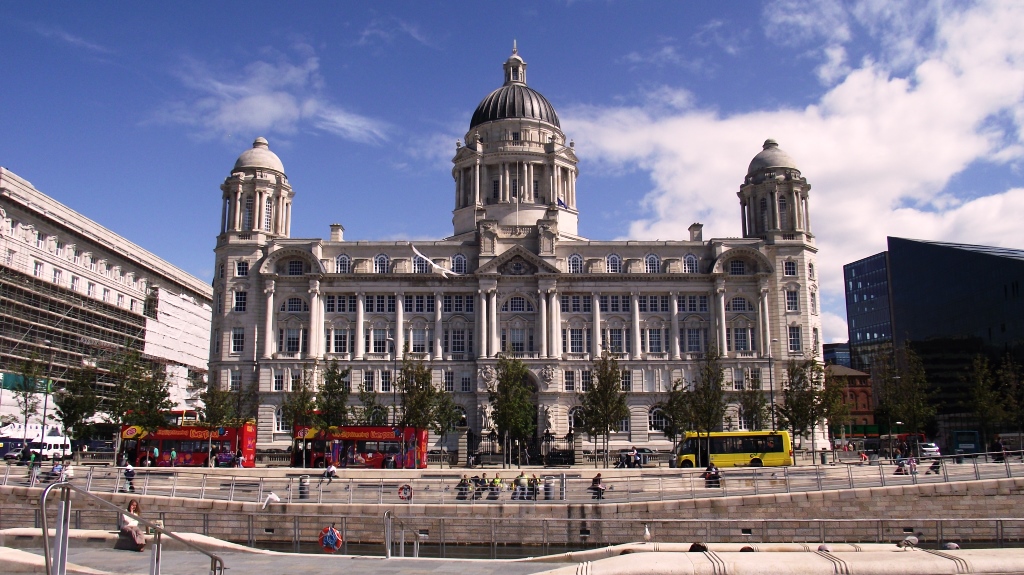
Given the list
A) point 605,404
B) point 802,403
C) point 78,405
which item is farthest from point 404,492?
point 802,403

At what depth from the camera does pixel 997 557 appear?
18.8 metres

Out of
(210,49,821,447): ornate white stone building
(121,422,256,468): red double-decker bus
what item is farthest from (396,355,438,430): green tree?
(210,49,821,447): ornate white stone building

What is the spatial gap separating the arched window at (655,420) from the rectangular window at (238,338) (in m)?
40.4

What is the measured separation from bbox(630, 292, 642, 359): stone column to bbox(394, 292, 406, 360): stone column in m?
22.5

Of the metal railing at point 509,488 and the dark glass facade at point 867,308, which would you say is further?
the dark glass facade at point 867,308

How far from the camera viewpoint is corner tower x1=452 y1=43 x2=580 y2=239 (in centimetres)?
9806

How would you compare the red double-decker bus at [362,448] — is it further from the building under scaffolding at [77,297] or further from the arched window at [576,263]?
the arched window at [576,263]

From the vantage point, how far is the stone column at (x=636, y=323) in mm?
84125

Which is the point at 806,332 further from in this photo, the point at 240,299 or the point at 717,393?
the point at 240,299

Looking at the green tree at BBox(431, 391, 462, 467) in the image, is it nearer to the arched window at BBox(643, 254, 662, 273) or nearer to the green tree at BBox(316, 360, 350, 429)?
the green tree at BBox(316, 360, 350, 429)

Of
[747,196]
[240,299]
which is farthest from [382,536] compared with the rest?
[747,196]

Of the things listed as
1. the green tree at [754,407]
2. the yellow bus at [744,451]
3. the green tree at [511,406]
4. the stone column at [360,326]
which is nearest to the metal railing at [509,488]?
the yellow bus at [744,451]

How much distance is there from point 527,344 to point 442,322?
8690mm

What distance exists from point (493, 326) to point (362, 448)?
2636cm
